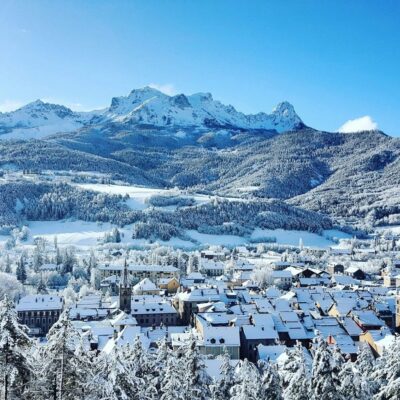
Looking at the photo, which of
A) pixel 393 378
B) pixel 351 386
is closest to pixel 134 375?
pixel 351 386

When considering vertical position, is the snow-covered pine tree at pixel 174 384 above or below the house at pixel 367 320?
above

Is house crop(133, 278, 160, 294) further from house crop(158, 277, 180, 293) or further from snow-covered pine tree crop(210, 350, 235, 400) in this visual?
snow-covered pine tree crop(210, 350, 235, 400)

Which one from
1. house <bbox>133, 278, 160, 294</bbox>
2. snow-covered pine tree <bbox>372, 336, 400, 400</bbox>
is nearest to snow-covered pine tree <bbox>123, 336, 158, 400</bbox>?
snow-covered pine tree <bbox>372, 336, 400, 400</bbox>

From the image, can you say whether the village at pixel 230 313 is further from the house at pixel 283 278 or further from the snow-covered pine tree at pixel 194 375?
the snow-covered pine tree at pixel 194 375

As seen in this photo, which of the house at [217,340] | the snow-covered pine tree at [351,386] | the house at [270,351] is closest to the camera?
the snow-covered pine tree at [351,386]

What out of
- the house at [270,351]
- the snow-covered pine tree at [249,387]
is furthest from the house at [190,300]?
the snow-covered pine tree at [249,387]

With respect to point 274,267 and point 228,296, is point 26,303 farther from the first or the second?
point 274,267
